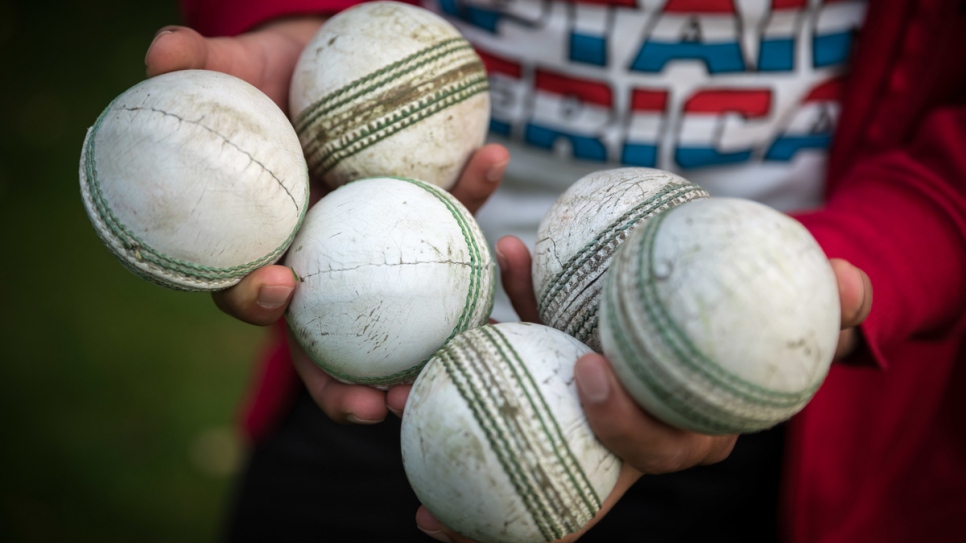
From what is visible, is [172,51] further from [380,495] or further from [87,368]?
[87,368]

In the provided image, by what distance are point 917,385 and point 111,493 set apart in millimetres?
4194

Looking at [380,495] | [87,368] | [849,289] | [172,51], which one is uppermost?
[172,51]

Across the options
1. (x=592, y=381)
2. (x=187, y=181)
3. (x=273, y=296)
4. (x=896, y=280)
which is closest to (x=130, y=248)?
(x=187, y=181)

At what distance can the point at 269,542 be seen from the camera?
2615 mm

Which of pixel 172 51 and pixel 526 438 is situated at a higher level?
pixel 172 51

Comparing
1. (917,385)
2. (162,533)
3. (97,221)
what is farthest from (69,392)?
(917,385)

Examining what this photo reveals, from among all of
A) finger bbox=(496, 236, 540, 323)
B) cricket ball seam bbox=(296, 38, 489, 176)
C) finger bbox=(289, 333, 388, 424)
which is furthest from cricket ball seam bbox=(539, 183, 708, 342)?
cricket ball seam bbox=(296, 38, 489, 176)

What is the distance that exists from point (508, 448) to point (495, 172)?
3.17 feet

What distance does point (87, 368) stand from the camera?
4.84 m

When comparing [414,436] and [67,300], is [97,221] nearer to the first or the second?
[414,436]

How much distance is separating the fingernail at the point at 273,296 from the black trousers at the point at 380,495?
888 millimetres

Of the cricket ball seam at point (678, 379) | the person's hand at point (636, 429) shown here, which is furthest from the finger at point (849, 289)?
the cricket ball seam at point (678, 379)

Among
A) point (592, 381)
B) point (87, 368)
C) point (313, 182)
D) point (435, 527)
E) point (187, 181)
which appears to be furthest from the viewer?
point (87, 368)

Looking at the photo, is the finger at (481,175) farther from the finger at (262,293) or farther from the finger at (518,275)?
the finger at (262,293)
